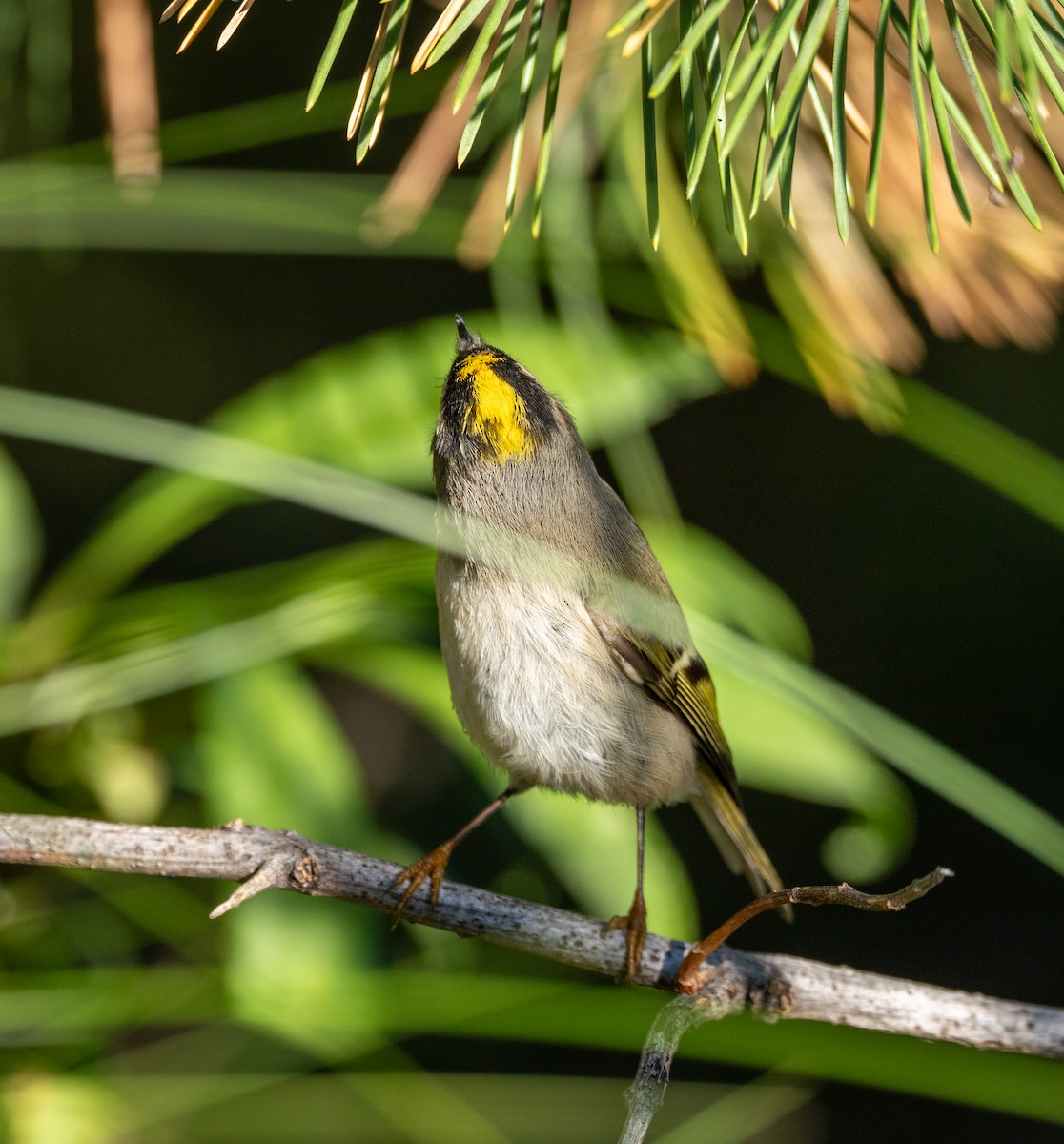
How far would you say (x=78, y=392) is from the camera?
2250 mm

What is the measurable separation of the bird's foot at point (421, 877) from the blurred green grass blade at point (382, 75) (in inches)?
20.6

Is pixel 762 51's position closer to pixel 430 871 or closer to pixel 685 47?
pixel 685 47

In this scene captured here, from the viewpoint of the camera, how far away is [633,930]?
39.2 inches

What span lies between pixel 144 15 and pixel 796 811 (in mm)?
1642

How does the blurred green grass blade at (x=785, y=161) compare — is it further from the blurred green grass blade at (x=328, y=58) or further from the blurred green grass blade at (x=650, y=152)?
the blurred green grass blade at (x=328, y=58)

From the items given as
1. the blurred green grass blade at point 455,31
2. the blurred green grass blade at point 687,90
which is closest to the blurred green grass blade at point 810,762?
the blurred green grass blade at point 687,90

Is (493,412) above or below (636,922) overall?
above

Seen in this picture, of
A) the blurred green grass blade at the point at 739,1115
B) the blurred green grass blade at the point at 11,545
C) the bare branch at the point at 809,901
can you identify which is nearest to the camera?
the bare branch at the point at 809,901

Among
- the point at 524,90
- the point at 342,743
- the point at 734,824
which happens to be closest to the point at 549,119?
the point at 524,90

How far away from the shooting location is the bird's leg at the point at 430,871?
0.93 meters

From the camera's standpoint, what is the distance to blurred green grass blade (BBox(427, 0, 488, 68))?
2.16 ft

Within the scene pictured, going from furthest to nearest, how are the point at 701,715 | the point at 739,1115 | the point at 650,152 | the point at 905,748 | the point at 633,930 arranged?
the point at 739,1115 < the point at 701,715 < the point at 633,930 < the point at 905,748 < the point at 650,152

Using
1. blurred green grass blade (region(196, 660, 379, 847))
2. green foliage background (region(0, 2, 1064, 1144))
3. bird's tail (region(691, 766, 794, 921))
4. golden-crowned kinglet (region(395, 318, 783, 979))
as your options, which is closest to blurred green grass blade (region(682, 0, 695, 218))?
green foliage background (region(0, 2, 1064, 1144))

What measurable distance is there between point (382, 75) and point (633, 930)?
670mm
